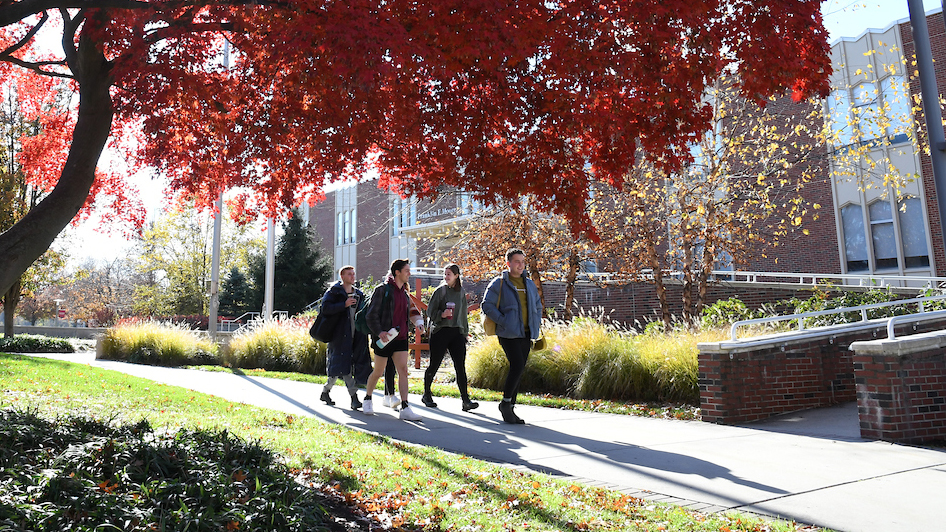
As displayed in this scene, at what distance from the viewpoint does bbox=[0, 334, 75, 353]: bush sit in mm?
24297

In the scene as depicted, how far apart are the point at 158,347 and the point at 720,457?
55.5 feet

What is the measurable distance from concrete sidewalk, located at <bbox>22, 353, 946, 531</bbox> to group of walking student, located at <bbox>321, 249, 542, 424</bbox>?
0.41 meters

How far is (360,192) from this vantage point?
45.8m

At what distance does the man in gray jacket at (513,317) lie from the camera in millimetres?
7922

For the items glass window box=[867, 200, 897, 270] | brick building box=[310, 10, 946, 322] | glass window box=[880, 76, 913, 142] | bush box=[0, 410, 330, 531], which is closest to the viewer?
bush box=[0, 410, 330, 531]

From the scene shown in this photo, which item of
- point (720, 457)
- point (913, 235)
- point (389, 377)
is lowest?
point (720, 457)

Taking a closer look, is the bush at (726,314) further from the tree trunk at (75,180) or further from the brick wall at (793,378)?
the tree trunk at (75,180)

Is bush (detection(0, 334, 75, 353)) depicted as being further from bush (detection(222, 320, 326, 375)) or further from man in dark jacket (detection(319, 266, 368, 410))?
man in dark jacket (detection(319, 266, 368, 410))

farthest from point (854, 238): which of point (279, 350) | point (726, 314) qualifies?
point (279, 350)

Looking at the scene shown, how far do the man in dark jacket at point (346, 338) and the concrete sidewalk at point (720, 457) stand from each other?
1.59 ft

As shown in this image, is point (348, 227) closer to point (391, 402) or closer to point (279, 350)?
point (279, 350)

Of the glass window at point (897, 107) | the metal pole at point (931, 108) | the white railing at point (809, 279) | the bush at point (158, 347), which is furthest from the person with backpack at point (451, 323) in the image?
the bush at point (158, 347)

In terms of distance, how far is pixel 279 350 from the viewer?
1647 centimetres

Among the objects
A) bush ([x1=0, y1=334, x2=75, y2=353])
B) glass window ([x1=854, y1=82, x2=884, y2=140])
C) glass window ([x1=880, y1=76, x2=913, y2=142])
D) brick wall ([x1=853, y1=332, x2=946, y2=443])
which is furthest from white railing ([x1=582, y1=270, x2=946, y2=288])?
bush ([x1=0, y1=334, x2=75, y2=353])
